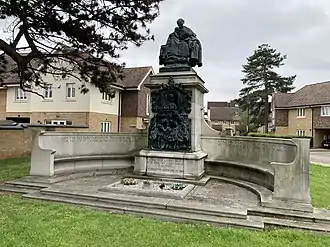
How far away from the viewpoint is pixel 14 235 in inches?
194

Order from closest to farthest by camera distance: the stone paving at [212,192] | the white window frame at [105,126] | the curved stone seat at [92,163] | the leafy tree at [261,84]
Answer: the stone paving at [212,192] < the curved stone seat at [92,163] < the white window frame at [105,126] < the leafy tree at [261,84]

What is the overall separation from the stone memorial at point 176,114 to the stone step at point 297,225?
360cm

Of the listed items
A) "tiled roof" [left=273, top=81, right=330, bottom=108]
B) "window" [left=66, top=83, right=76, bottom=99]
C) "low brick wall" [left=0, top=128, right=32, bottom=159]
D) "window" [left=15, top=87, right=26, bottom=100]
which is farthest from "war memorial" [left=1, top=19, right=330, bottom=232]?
"tiled roof" [left=273, top=81, right=330, bottom=108]

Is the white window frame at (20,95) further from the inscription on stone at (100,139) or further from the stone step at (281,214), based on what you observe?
the stone step at (281,214)

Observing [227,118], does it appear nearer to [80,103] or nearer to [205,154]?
[80,103]

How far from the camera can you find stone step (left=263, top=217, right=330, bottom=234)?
560cm

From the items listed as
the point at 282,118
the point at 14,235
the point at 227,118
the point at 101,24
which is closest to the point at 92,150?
the point at 101,24

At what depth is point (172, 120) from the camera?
9.81m

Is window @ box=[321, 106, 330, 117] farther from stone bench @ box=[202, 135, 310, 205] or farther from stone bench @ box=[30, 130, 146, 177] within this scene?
stone bench @ box=[30, 130, 146, 177]

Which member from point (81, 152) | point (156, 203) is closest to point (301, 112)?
→ point (81, 152)

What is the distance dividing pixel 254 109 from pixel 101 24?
42465 mm

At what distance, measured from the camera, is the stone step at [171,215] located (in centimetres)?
569

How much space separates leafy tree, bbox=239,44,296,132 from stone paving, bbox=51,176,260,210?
138 ft

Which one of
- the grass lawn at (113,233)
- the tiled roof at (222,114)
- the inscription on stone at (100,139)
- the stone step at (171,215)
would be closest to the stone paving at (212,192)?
the stone step at (171,215)
